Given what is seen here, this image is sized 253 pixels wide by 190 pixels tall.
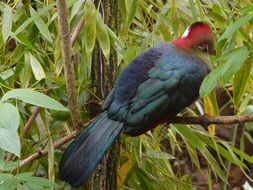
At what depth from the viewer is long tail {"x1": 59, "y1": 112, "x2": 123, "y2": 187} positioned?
1600 millimetres

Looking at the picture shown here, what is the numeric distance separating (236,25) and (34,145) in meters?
0.96

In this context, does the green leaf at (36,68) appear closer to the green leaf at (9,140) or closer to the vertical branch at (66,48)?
the vertical branch at (66,48)

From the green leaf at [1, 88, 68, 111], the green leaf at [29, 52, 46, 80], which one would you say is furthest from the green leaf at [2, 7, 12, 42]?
the green leaf at [1, 88, 68, 111]

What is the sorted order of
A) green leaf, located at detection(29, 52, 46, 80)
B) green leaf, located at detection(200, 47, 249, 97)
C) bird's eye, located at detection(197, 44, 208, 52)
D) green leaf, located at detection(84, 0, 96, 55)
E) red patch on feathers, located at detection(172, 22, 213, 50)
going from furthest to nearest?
bird's eye, located at detection(197, 44, 208, 52), red patch on feathers, located at detection(172, 22, 213, 50), green leaf, located at detection(29, 52, 46, 80), green leaf, located at detection(84, 0, 96, 55), green leaf, located at detection(200, 47, 249, 97)

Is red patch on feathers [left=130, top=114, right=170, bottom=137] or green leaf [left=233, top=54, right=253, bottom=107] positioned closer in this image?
green leaf [left=233, top=54, right=253, bottom=107]

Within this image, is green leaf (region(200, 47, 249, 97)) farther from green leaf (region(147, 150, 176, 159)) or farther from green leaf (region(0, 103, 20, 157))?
green leaf (region(147, 150, 176, 159))

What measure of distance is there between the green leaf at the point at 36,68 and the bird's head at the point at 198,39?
1.75 feet

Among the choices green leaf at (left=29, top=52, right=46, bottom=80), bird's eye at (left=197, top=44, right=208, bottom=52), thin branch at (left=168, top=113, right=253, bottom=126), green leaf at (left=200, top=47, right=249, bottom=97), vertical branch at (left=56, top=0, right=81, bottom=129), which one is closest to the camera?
green leaf at (left=200, top=47, right=249, bottom=97)

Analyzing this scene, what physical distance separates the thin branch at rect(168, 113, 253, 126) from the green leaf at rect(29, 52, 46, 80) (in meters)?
0.48

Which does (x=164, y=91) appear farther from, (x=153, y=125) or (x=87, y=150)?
(x=87, y=150)

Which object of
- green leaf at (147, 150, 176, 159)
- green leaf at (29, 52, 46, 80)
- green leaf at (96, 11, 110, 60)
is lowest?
green leaf at (147, 150, 176, 159)

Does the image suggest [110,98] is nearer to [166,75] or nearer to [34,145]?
[166,75]

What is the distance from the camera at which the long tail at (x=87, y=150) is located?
5.25 feet

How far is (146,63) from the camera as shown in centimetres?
179
